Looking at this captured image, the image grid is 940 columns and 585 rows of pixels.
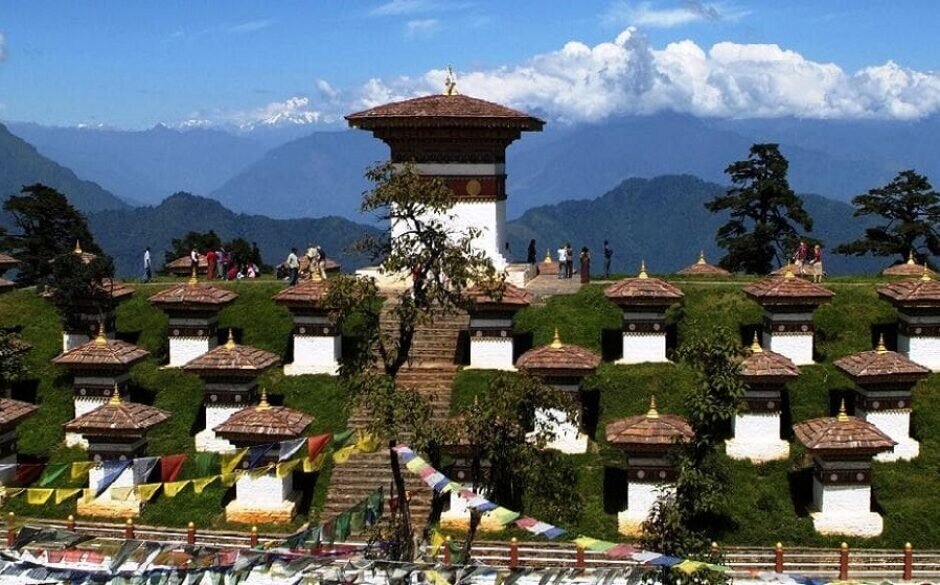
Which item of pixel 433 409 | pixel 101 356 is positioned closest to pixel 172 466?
pixel 433 409

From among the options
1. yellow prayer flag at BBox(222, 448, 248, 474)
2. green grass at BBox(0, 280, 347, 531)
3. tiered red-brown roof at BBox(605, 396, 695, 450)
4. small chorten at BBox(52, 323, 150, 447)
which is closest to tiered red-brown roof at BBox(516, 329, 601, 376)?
tiered red-brown roof at BBox(605, 396, 695, 450)

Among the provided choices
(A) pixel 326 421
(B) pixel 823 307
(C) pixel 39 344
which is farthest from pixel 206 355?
(B) pixel 823 307

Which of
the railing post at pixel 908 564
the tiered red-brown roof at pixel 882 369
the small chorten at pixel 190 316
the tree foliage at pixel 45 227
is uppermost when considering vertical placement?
the tree foliage at pixel 45 227

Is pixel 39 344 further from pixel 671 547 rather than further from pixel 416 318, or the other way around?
pixel 671 547

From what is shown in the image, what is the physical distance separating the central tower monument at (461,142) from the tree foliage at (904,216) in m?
20.1

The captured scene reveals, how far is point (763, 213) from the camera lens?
50438mm

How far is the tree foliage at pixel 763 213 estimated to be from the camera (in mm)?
49281

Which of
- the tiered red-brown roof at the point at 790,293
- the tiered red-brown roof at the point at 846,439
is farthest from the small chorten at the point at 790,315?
the tiered red-brown roof at the point at 846,439

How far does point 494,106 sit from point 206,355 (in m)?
13.2

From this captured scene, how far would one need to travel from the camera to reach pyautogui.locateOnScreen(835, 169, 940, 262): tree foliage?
47.8 m

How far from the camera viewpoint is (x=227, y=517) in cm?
2484

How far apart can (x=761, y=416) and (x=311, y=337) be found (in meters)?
11.7

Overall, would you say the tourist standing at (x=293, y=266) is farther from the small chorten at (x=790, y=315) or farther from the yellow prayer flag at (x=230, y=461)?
the yellow prayer flag at (x=230, y=461)

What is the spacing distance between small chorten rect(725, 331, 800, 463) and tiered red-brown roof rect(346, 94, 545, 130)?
11970 millimetres
